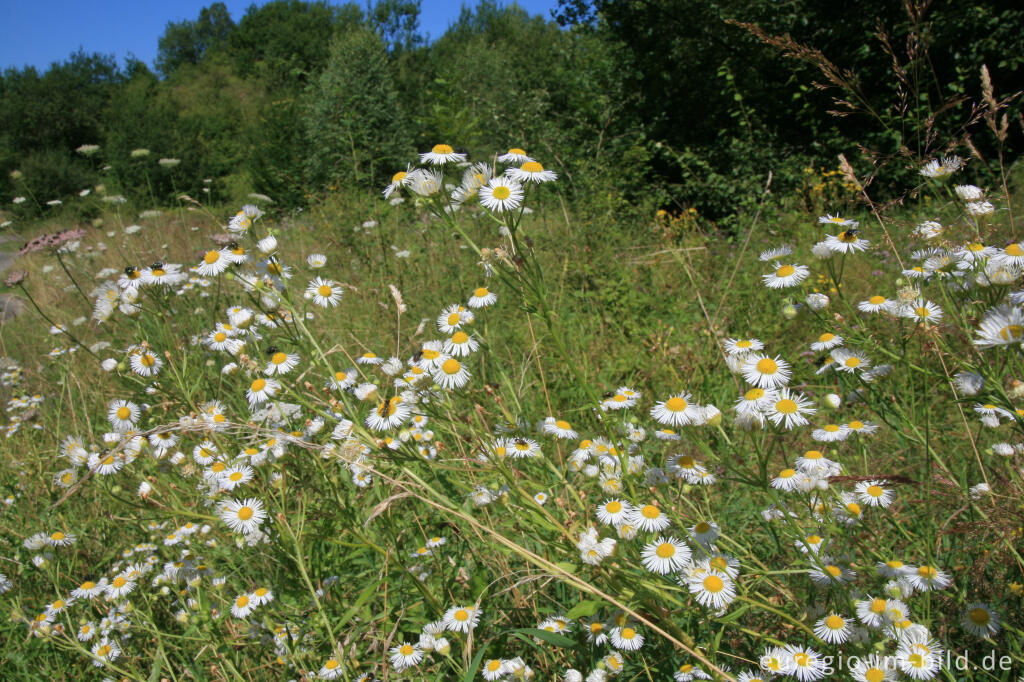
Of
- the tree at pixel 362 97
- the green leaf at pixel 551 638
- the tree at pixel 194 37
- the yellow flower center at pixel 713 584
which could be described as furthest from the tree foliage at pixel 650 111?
the tree at pixel 194 37

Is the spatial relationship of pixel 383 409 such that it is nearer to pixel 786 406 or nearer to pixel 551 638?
pixel 551 638

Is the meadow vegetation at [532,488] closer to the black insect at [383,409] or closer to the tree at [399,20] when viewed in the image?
the black insect at [383,409]

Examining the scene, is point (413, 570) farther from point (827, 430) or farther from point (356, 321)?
point (356, 321)

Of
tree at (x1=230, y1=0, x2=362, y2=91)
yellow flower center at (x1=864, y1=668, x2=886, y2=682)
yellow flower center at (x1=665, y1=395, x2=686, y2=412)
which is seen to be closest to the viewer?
yellow flower center at (x1=864, y1=668, x2=886, y2=682)

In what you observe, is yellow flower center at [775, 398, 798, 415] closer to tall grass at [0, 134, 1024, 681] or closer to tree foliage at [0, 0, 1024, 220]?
tall grass at [0, 134, 1024, 681]

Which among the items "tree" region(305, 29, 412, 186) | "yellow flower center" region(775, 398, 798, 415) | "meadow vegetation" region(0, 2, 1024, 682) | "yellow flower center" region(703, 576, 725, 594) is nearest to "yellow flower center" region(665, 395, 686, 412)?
"meadow vegetation" region(0, 2, 1024, 682)

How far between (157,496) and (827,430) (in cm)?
183

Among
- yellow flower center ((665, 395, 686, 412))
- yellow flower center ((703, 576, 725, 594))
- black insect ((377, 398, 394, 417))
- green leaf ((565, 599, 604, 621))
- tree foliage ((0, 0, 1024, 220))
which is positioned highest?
tree foliage ((0, 0, 1024, 220))

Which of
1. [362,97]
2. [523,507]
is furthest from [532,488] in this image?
[362,97]

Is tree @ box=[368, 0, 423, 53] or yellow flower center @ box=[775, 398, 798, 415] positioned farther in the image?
tree @ box=[368, 0, 423, 53]

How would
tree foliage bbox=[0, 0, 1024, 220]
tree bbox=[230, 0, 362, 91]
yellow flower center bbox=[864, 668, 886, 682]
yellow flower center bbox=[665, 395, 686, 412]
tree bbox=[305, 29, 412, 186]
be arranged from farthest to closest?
tree bbox=[230, 0, 362, 91], tree bbox=[305, 29, 412, 186], tree foliage bbox=[0, 0, 1024, 220], yellow flower center bbox=[665, 395, 686, 412], yellow flower center bbox=[864, 668, 886, 682]

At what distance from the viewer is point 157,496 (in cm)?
161

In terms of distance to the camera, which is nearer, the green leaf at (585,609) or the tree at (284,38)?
the green leaf at (585,609)

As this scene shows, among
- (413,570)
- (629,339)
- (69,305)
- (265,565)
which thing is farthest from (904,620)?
(69,305)
